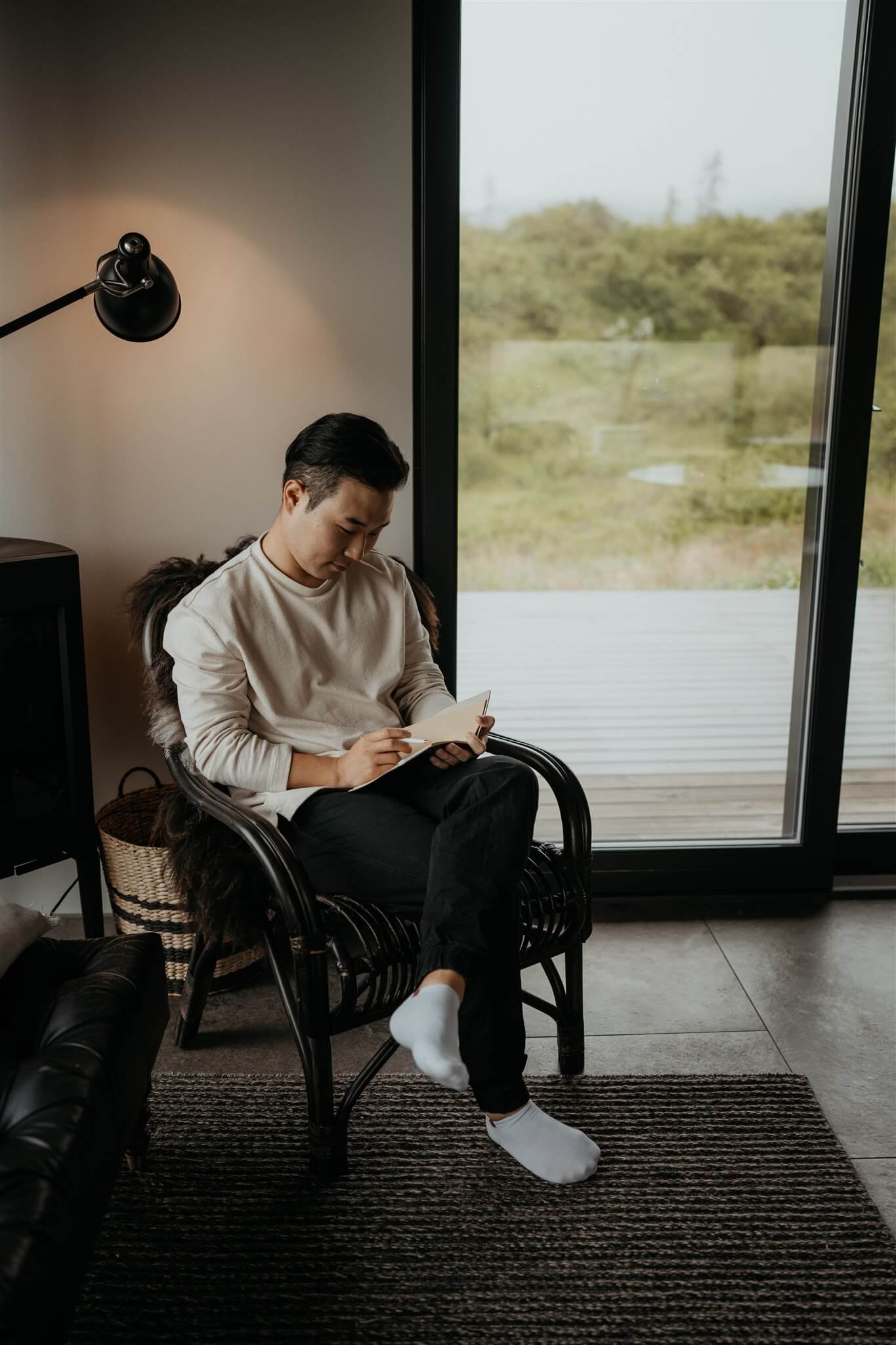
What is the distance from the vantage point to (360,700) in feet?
6.93

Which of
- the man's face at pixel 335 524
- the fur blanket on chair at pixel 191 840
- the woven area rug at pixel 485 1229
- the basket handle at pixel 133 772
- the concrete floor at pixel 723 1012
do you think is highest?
the man's face at pixel 335 524

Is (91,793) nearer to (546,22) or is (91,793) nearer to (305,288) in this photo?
(305,288)

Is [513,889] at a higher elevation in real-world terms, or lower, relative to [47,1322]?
higher

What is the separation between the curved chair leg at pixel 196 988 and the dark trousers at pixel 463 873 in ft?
1.11

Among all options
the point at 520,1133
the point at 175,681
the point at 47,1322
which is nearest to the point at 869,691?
the point at 520,1133

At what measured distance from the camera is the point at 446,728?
6.15 ft

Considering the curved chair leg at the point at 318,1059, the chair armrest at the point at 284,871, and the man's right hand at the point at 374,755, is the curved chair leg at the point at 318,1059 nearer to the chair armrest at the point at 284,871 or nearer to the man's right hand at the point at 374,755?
the chair armrest at the point at 284,871

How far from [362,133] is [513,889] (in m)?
1.76

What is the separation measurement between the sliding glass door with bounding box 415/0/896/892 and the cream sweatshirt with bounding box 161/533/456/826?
550 millimetres

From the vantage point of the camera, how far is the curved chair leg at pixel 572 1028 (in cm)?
206

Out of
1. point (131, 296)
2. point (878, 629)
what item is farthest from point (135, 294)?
point (878, 629)

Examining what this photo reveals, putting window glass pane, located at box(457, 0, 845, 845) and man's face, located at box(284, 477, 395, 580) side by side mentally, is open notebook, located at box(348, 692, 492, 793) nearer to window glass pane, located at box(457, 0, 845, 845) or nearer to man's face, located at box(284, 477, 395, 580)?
man's face, located at box(284, 477, 395, 580)

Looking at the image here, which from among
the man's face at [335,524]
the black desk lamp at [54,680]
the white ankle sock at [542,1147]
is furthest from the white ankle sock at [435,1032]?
the black desk lamp at [54,680]

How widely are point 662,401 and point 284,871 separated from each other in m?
1.66
